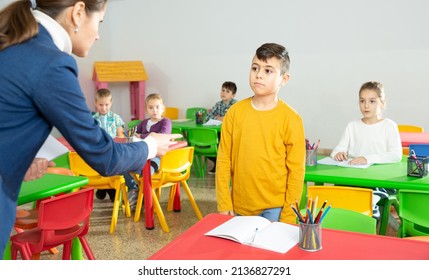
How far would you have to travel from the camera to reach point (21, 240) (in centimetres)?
255

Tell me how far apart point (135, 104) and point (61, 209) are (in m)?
6.51

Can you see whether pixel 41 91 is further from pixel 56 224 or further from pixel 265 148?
pixel 56 224

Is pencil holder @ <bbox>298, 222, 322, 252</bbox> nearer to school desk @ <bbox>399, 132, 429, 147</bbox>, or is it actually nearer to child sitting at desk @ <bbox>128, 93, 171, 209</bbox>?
school desk @ <bbox>399, 132, 429, 147</bbox>

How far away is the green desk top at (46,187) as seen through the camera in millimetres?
2438

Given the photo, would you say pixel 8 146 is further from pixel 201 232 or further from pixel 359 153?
pixel 359 153

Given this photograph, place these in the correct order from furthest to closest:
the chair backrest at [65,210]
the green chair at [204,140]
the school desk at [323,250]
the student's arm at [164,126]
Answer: the green chair at [204,140] < the student's arm at [164,126] < the chair backrest at [65,210] < the school desk at [323,250]

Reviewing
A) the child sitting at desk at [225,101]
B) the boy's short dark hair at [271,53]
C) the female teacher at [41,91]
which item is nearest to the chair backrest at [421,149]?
the boy's short dark hair at [271,53]

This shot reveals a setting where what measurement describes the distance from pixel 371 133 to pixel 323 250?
222cm

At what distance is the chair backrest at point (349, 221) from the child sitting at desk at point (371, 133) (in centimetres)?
127

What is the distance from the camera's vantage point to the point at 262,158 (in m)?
2.34

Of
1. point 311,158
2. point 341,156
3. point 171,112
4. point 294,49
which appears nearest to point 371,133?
point 341,156

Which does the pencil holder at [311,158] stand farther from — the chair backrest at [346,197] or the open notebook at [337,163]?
the chair backrest at [346,197]

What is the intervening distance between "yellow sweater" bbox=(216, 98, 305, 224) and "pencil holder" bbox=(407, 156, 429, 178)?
0.88 m

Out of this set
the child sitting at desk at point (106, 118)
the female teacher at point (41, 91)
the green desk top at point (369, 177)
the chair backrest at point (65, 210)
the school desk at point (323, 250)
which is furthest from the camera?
the child sitting at desk at point (106, 118)
